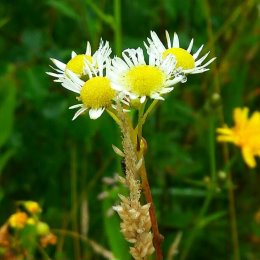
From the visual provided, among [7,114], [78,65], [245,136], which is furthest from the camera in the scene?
[245,136]

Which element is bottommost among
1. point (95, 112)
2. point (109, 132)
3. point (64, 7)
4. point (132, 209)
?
point (132, 209)

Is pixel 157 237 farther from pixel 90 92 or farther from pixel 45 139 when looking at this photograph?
pixel 45 139

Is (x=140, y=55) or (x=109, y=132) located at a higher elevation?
(x=109, y=132)

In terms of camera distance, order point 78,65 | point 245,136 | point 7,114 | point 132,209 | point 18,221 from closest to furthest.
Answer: point 132,209, point 78,65, point 18,221, point 7,114, point 245,136

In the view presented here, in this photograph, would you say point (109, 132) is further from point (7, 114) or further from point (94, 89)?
point (94, 89)

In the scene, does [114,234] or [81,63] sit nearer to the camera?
[81,63]

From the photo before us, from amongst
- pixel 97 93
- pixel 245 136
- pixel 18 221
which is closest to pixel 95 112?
pixel 97 93

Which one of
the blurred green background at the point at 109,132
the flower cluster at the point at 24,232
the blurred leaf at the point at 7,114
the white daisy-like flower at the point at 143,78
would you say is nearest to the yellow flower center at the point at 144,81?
the white daisy-like flower at the point at 143,78
